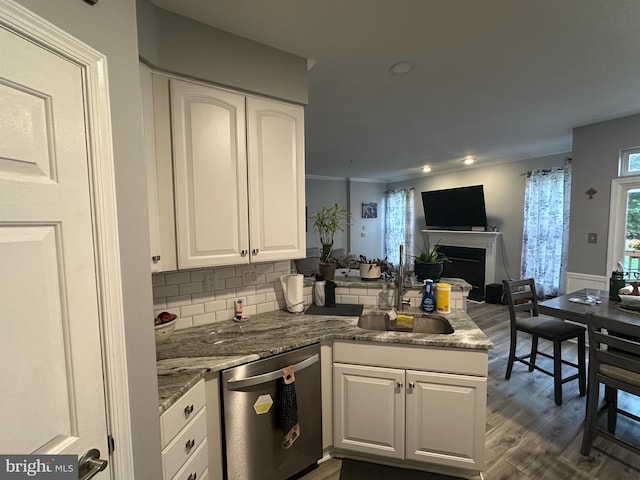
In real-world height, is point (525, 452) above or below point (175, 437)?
below

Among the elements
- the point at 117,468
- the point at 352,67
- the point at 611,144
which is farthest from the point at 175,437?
the point at 611,144

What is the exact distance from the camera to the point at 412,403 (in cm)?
170

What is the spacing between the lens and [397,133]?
3.62 meters

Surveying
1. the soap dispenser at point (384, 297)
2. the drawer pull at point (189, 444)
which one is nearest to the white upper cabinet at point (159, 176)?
the drawer pull at point (189, 444)

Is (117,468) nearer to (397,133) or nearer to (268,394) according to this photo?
(268,394)

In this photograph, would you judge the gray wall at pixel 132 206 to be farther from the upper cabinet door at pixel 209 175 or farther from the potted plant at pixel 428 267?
the potted plant at pixel 428 267

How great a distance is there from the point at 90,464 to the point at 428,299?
1.91 meters

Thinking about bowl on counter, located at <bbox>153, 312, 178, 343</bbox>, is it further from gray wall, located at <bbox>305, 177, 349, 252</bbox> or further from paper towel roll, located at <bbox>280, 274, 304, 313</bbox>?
gray wall, located at <bbox>305, 177, 349, 252</bbox>

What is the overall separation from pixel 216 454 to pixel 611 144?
183 inches

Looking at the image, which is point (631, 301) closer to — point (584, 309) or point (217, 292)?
point (584, 309)

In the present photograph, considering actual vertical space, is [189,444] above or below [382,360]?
below

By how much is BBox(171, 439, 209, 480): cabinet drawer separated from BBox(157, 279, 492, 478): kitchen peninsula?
0.21 ft

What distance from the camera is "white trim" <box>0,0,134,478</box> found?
783 millimetres

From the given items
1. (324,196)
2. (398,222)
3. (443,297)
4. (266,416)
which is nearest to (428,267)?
(443,297)
